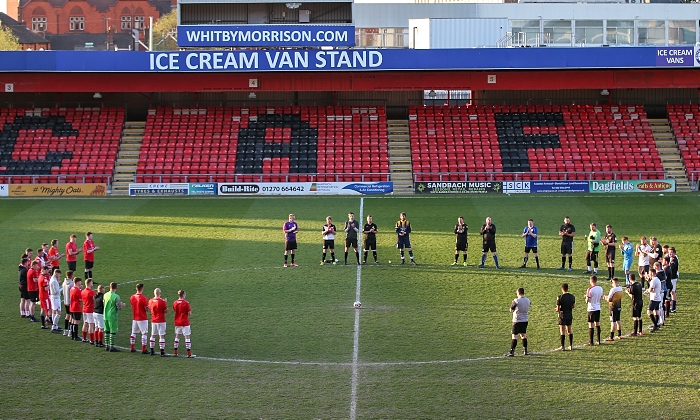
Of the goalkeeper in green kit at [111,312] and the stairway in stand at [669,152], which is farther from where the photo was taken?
the stairway in stand at [669,152]

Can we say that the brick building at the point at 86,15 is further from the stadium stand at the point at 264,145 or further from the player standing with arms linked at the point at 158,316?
the player standing with arms linked at the point at 158,316

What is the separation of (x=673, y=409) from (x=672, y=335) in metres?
4.81

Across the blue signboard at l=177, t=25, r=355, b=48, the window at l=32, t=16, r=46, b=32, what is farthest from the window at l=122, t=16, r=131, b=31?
the blue signboard at l=177, t=25, r=355, b=48

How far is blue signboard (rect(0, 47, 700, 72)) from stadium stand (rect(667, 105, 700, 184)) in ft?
10.3

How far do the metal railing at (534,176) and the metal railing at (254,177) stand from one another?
89.2 inches

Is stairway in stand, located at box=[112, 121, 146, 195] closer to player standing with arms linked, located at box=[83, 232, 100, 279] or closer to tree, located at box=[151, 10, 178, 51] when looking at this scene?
player standing with arms linked, located at box=[83, 232, 100, 279]

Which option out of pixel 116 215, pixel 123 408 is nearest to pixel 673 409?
pixel 123 408

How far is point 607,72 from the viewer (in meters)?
46.0

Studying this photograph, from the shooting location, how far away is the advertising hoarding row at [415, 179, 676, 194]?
40406 mm

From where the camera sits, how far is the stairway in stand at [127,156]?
41.8m

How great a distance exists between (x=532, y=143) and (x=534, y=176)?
316 cm

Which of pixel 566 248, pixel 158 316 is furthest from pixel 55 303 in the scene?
pixel 566 248

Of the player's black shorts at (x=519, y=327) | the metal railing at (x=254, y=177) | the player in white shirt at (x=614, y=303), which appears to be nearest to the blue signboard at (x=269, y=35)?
the metal railing at (x=254, y=177)

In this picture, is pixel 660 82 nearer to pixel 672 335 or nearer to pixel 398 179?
pixel 398 179
